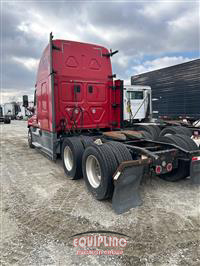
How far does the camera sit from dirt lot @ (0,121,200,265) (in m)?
2.10

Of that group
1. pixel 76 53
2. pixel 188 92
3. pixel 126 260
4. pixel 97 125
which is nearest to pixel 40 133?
pixel 97 125

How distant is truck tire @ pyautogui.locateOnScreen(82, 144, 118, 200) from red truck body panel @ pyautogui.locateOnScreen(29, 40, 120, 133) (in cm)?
182

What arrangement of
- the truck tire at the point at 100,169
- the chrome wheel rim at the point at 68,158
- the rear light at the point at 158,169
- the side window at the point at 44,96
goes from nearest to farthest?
the truck tire at the point at 100,169 < the rear light at the point at 158,169 < the chrome wheel rim at the point at 68,158 < the side window at the point at 44,96

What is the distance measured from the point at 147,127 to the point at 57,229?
212 inches

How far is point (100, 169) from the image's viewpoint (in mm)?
3184

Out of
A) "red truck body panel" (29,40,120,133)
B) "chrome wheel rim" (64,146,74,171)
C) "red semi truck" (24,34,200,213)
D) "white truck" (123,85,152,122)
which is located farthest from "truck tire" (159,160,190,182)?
"white truck" (123,85,152,122)

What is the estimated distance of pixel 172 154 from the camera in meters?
3.42

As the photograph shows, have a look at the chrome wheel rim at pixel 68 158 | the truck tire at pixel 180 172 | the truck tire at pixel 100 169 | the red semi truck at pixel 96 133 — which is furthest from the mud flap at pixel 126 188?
the chrome wheel rim at pixel 68 158

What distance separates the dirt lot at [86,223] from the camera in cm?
210

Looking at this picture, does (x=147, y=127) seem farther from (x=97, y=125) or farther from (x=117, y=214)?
(x=117, y=214)

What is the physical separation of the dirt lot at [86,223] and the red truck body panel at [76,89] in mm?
1924

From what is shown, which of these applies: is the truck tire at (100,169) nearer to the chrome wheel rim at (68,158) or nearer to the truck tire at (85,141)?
A: the truck tire at (85,141)

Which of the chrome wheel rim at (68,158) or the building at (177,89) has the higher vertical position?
the building at (177,89)

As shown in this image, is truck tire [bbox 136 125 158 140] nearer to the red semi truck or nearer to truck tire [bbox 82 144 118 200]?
the red semi truck
